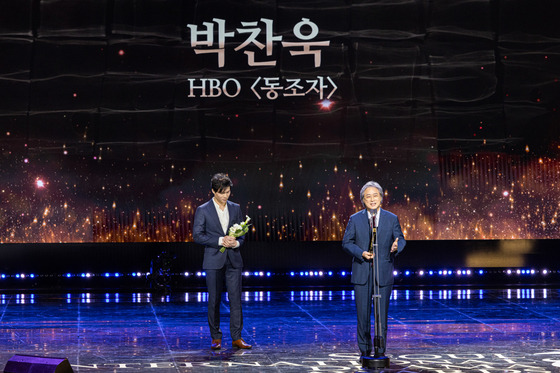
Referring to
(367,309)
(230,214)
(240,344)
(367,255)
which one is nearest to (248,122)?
(230,214)

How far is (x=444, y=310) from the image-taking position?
29.9 feet

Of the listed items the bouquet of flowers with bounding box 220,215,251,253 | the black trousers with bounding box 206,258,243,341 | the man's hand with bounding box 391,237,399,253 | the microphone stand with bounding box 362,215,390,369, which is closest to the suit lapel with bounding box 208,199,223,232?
the bouquet of flowers with bounding box 220,215,251,253

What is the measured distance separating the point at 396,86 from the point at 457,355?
18.4 feet

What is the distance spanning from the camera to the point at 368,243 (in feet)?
19.9

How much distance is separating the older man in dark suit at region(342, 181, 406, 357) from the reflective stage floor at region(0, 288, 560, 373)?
0.27m

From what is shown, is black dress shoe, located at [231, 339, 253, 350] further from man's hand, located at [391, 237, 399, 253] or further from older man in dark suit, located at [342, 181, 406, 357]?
man's hand, located at [391, 237, 399, 253]

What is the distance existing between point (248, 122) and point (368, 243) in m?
5.42

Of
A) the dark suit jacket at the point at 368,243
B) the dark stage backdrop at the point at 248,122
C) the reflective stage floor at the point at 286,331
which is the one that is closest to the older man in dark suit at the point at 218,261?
the reflective stage floor at the point at 286,331

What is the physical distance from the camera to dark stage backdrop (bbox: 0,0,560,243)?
36.8 ft

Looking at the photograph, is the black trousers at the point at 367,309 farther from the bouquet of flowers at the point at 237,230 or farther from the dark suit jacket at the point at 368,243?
the bouquet of flowers at the point at 237,230

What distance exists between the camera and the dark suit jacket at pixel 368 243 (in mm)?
5965

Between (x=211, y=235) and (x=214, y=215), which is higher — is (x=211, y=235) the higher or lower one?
the lower one

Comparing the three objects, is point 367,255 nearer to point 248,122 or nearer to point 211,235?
point 211,235

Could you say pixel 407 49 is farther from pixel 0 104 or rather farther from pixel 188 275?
pixel 0 104
